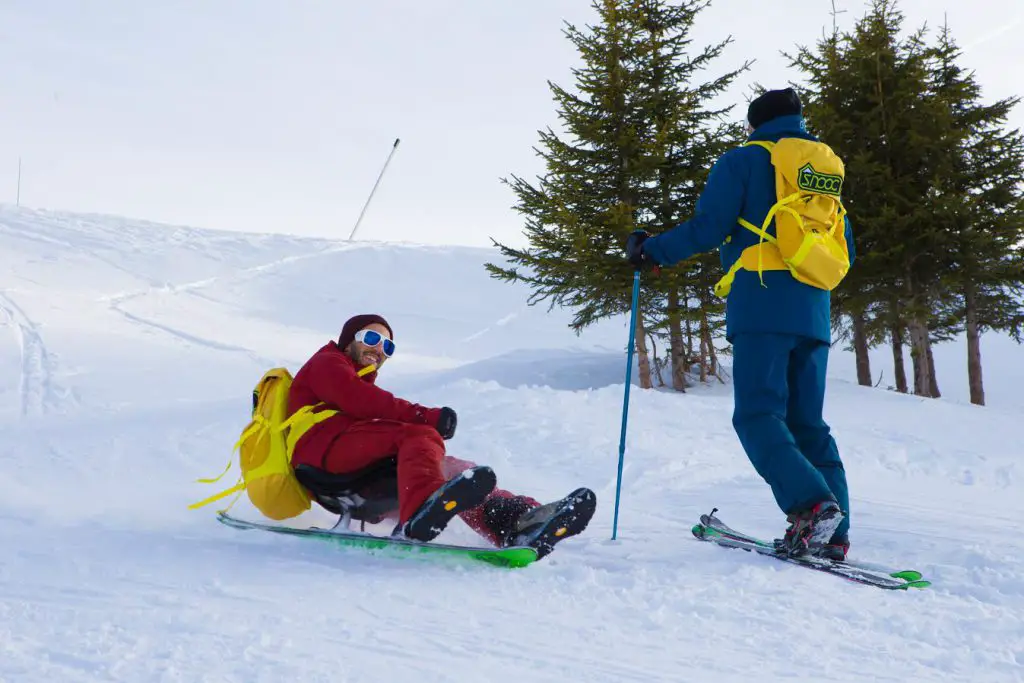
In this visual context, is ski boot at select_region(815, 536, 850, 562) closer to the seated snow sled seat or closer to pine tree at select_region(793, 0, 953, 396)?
the seated snow sled seat

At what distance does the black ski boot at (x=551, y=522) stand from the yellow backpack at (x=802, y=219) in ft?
4.37

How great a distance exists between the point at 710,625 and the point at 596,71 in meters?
12.0

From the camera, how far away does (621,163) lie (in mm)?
13359

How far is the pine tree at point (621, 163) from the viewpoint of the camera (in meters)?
12.9

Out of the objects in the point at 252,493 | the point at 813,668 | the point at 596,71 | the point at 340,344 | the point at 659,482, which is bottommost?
the point at 813,668

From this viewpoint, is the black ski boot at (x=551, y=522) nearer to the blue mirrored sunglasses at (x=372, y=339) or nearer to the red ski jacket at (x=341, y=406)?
the red ski jacket at (x=341, y=406)

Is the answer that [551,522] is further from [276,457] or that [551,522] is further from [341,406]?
[276,457]

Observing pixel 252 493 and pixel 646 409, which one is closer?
pixel 252 493

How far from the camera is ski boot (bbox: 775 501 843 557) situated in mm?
3467

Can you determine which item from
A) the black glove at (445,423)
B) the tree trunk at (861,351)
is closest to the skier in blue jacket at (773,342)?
the black glove at (445,423)

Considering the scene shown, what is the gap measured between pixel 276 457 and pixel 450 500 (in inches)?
44.9

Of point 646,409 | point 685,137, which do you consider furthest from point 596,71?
point 646,409

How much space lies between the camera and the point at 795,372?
3.86 m

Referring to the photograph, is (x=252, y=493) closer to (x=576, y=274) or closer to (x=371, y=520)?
(x=371, y=520)
